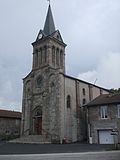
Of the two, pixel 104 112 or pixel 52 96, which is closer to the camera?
pixel 104 112

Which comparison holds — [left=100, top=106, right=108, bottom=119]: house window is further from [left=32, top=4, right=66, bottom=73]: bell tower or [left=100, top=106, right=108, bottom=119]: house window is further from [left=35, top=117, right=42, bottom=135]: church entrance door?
[left=35, top=117, right=42, bottom=135]: church entrance door

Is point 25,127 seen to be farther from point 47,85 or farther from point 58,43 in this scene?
point 58,43

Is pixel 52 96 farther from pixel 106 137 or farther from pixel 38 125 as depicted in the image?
pixel 106 137

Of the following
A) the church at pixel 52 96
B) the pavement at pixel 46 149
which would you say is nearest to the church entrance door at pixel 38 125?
the church at pixel 52 96

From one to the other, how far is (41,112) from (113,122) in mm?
11936

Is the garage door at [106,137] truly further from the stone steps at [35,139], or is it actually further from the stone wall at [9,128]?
the stone wall at [9,128]

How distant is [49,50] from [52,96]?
8.49 m

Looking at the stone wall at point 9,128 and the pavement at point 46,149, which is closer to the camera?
the pavement at point 46,149

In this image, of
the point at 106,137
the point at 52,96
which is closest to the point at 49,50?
the point at 52,96

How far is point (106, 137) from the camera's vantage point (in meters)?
31.3

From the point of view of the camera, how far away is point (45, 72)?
3853cm

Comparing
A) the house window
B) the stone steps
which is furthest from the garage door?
the stone steps

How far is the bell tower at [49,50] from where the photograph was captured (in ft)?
131

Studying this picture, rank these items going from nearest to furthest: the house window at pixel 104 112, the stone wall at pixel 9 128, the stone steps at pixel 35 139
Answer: the house window at pixel 104 112, the stone steps at pixel 35 139, the stone wall at pixel 9 128
